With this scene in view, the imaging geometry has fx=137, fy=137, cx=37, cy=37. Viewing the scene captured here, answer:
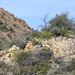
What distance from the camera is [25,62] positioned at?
852 cm

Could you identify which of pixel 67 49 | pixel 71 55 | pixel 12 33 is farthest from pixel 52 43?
pixel 12 33

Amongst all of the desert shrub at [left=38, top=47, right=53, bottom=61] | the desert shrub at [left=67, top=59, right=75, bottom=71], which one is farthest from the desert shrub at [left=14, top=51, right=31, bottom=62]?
the desert shrub at [left=67, top=59, right=75, bottom=71]

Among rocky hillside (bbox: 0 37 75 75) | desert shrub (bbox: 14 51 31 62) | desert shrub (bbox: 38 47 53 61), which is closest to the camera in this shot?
rocky hillside (bbox: 0 37 75 75)

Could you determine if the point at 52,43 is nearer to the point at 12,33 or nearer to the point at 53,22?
the point at 53,22

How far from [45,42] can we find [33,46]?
3.59ft

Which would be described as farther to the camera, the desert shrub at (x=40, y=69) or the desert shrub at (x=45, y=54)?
the desert shrub at (x=45, y=54)

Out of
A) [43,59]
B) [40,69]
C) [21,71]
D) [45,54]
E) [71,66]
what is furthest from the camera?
[45,54]

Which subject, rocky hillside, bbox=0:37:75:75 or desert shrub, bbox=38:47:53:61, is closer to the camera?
rocky hillside, bbox=0:37:75:75

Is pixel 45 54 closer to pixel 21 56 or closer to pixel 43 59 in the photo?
pixel 43 59

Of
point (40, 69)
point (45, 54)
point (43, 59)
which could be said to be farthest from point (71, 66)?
point (45, 54)

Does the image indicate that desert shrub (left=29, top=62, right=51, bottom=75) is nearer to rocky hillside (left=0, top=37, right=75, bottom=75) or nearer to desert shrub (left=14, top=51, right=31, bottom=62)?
rocky hillside (left=0, top=37, right=75, bottom=75)

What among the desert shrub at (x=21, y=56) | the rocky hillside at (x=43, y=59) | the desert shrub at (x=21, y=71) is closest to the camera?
the desert shrub at (x=21, y=71)

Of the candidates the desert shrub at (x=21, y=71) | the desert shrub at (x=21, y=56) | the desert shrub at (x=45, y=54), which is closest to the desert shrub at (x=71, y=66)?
the desert shrub at (x=45, y=54)

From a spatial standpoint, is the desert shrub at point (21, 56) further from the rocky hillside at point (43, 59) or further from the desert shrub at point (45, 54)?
the desert shrub at point (45, 54)
